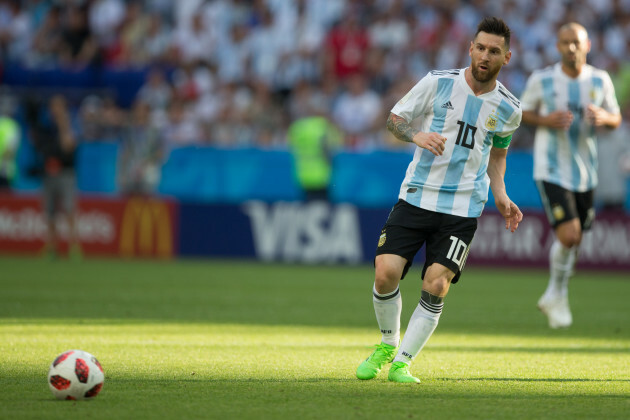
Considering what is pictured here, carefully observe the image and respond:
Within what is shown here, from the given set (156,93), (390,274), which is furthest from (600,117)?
(156,93)

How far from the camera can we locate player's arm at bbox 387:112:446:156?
20.4 ft

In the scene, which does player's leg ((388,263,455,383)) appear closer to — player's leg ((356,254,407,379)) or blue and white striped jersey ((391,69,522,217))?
player's leg ((356,254,407,379))

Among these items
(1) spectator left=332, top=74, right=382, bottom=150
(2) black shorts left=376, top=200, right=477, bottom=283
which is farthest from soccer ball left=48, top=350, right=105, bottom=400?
(1) spectator left=332, top=74, right=382, bottom=150

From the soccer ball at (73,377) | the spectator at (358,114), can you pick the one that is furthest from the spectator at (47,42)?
the soccer ball at (73,377)

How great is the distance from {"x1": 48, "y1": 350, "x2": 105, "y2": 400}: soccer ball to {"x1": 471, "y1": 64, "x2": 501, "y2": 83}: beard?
2.88m

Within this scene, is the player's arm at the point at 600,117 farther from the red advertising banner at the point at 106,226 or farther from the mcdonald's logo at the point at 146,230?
the mcdonald's logo at the point at 146,230

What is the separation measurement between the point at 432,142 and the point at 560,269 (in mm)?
4116

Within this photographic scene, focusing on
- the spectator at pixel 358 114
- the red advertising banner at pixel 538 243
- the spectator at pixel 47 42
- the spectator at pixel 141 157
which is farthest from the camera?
the spectator at pixel 47 42

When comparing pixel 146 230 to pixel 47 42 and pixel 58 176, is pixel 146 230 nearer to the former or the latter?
pixel 58 176

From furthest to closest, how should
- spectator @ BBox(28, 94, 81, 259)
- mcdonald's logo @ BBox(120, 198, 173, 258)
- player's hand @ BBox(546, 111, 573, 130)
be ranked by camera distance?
mcdonald's logo @ BBox(120, 198, 173, 258) < spectator @ BBox(28, 94, 81, 259) < player's hand @ BBox(546, 111, 573, 130)

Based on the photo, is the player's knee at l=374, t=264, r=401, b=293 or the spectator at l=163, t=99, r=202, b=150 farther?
the spectator at l=163, t=99, r=202, b=150

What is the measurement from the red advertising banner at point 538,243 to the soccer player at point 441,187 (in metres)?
9.86

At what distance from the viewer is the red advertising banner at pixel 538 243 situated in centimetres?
1628

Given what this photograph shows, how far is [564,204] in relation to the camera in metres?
9.78
